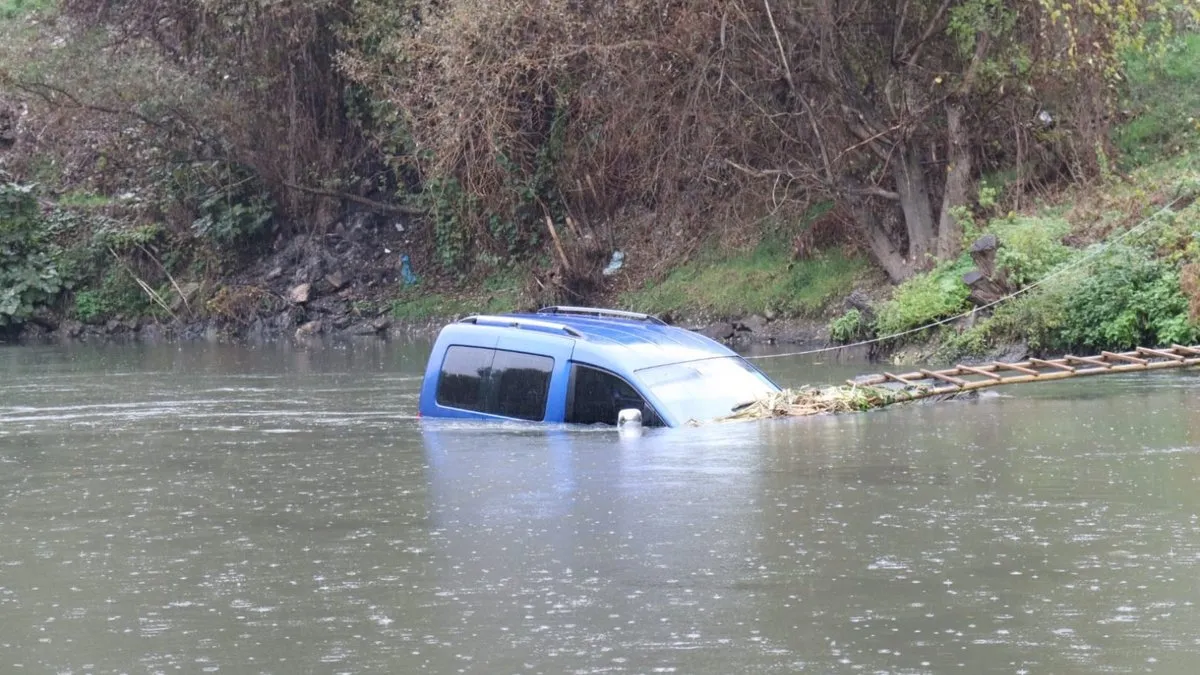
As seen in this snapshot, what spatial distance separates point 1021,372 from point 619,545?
8336mm

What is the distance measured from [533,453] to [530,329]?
1.62m

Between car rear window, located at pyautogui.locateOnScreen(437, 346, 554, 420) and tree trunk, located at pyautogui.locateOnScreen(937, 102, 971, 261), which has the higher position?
tree trunk, located at pyautogui.locateOnScreen(937, 102, 971, 261)

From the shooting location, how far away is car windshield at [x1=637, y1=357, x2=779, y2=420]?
13.0 meters

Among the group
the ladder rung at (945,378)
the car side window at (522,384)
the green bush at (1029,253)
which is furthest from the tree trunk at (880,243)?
the car side window at (522,384)

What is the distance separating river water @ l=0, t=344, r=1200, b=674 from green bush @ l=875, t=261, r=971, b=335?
20.9 feet

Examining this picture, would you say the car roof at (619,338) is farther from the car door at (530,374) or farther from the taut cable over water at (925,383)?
the taut cable over water at (925,383)

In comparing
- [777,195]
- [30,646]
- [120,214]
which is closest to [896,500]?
[30,646]

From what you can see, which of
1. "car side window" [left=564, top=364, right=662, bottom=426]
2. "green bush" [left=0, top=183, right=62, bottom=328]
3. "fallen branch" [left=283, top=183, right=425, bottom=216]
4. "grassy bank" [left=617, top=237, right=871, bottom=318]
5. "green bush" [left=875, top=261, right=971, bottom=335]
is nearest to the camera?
"car side window" [left=564, top=364, right=662, bottom=426]

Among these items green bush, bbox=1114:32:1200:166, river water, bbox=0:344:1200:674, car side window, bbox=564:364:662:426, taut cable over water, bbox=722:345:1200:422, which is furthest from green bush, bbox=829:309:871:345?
car side window, bbox=564:364:662:426

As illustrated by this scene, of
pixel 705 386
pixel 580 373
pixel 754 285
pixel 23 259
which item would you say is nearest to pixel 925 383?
pixel 705 386

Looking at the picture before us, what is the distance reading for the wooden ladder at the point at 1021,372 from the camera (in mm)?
15162

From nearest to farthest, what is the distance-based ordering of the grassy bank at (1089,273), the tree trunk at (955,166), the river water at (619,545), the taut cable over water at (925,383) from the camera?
the river water at (619,545) < the taut cable over water at (925,383) < the grassy bank at (1089,273) < the tree trunk at (955,166)

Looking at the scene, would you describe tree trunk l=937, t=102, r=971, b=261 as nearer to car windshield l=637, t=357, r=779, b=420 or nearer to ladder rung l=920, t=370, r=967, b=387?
ladder rung l=920, t=370, r=967, b=387

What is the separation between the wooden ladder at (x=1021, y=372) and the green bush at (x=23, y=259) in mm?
21894
